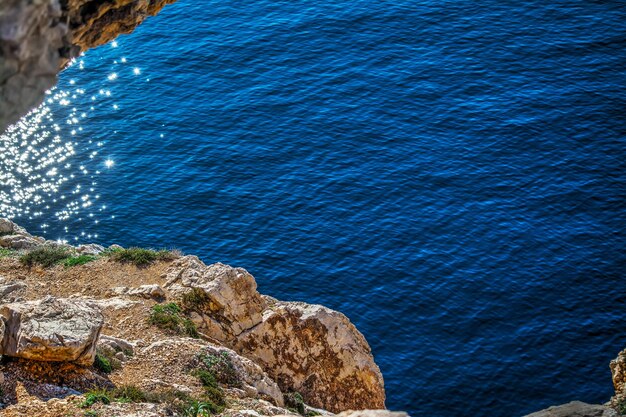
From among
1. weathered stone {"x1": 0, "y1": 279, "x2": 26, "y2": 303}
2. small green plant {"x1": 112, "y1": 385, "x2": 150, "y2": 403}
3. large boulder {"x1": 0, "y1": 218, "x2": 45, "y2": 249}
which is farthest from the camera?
large boulder {"x1": 0, "y1": 218, "x2": 45, "y2": 249}

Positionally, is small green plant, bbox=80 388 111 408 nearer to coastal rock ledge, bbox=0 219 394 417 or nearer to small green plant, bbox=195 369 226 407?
coastal rock ledge, bbox=0 219 394 417

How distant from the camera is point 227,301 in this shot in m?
40.1

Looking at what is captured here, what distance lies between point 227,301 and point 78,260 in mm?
9434

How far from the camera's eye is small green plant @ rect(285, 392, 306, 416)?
38.2 meters

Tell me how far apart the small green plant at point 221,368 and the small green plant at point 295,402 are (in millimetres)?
4608

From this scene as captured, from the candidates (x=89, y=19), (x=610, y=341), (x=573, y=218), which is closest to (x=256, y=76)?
(x=573, y=218)

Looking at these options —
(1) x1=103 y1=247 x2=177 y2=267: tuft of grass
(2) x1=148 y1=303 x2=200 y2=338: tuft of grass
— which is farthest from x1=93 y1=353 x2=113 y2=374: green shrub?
(1) x1=103 y1=247 x2=177 y2=267: tuft of grass

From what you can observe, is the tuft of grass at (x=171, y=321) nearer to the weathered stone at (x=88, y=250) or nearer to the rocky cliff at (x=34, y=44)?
the weathered stone at (x=88, y=250)

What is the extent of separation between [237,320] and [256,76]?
Answer: 56471mm

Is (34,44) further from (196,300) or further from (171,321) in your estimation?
(196,300)

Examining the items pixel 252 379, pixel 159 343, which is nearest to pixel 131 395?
pixel 159 343

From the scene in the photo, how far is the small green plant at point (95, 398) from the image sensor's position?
27312 millimetres

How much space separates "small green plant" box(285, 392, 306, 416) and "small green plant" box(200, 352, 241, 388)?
4608 mm

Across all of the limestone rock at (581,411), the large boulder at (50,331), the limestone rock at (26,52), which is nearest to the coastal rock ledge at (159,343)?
the large boulder at (50,331)
